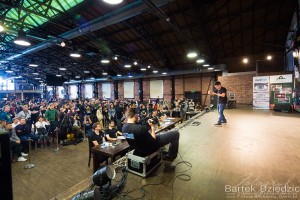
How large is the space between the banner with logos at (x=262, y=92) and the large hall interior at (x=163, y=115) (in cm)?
6

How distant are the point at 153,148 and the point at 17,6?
6.79 m

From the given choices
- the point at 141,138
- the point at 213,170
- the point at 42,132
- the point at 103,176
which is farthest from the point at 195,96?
the point at 103,176

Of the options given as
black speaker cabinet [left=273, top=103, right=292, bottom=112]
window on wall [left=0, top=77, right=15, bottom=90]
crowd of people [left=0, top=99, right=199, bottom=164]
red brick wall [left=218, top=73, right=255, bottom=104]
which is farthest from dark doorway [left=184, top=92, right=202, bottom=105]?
window on wall [left=0, top=77, right=15, bottom=90]

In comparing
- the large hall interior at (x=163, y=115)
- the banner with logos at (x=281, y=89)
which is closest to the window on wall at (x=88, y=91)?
the large hall interior at (x=163, y=115)

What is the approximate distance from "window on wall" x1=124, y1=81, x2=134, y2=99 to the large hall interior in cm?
12

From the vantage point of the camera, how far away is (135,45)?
39.0 feet

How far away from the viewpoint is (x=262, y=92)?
30.4 ft

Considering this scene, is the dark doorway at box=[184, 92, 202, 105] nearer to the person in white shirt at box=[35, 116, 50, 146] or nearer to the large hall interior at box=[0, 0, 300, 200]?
the large hall interior at box=[0, 0, 300, 200]

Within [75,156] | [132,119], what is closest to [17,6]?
[75,156]

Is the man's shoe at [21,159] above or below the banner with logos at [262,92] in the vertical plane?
below

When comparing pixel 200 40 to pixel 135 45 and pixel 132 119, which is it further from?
pixel 132 119

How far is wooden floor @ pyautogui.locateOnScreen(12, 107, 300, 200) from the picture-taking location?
1.96 m

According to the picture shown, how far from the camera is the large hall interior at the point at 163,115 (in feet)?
7.07

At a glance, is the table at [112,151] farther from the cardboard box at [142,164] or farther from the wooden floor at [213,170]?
the cardboard box at [142,164]
